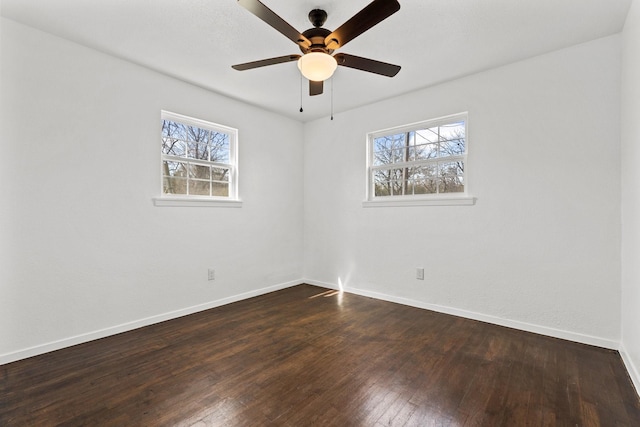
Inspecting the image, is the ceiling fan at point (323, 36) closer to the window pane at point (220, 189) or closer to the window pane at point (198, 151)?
the window pane at point (198, 151)

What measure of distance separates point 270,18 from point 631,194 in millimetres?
2664

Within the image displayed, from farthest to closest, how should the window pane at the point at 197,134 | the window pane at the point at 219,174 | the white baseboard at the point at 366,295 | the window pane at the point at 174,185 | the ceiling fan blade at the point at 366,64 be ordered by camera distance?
the window pane at the point at 219,174
the window pane at the point at 197,134
the window pane at the point at 174,185
the white baseboard at the point at 366,295
the ceiling fan blade at the point at 366,64

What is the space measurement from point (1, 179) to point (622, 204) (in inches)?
188

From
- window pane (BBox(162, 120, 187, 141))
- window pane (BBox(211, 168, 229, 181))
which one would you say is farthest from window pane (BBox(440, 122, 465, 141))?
window pane (BBox(162, 120, 187, 141))

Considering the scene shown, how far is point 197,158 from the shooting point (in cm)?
356

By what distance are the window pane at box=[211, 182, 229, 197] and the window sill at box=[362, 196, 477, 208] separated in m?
1.81

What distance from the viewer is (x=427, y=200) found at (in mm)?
3512

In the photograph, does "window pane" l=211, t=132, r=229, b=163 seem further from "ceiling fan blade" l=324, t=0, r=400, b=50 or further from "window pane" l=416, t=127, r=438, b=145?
"window pane" l=416, t=127, r=438, b=145

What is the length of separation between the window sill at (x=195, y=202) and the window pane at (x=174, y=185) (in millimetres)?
114

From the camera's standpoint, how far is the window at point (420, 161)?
3381 mm

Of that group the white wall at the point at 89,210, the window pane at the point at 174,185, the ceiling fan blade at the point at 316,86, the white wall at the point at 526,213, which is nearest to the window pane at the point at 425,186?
the white wall at the point at 526,213

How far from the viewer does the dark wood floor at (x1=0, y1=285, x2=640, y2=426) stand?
1664mm

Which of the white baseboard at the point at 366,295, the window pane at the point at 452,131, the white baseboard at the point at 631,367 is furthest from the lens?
the window pane at the point at 452,131

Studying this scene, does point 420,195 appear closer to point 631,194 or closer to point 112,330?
point 631,194
